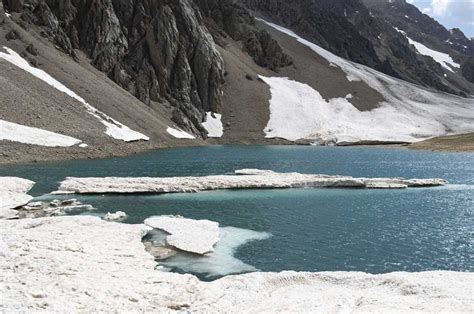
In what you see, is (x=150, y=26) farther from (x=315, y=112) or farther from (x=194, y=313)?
(x=194, y=313)

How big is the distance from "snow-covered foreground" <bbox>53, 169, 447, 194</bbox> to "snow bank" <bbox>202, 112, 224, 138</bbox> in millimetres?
70825

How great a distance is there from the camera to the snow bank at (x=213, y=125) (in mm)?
123625

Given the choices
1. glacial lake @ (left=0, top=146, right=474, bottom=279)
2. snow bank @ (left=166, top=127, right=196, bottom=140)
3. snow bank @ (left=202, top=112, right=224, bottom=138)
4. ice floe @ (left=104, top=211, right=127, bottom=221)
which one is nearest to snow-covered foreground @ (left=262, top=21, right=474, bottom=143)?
snow bank @ (left=202, top=112, right=224, bottom=138)

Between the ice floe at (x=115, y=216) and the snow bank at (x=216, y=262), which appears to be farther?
the ice floe at (x=115, y=216)

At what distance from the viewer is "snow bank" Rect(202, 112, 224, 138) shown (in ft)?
406

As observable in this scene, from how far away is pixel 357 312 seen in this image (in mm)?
13984

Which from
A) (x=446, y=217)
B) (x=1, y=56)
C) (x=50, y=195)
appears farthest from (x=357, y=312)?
(x=1, y=56)

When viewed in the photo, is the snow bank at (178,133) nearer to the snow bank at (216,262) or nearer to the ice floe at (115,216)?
the ice floe at (115,216)

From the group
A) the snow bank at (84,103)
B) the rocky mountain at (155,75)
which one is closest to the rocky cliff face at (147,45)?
the rocky mountain at (155,75)

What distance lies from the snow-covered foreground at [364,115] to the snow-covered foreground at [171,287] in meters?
105

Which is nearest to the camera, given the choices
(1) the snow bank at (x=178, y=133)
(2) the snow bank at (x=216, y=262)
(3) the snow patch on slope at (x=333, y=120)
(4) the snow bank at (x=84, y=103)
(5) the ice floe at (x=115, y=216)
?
(2) the snow bank at (x=216, y=262)

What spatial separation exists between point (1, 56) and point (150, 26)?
56991 mm

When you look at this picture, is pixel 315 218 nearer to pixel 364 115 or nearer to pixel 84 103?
pixel 84 103

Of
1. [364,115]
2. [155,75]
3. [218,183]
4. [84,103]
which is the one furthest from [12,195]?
[364,115]
